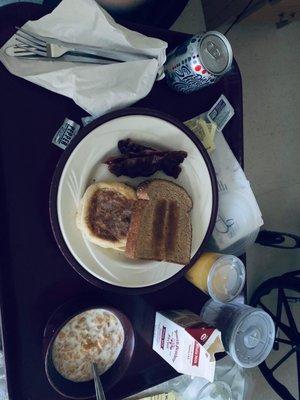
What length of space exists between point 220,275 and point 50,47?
54 cm

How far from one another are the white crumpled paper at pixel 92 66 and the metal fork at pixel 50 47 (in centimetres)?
2

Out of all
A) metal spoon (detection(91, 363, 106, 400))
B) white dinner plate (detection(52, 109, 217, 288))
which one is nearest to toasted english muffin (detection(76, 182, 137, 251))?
white dinner plate (detection(52, 109, 217, 288))

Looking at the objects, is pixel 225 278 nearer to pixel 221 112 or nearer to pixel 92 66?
pixel 221 112

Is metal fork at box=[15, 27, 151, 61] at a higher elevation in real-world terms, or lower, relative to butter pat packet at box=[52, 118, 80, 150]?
higher

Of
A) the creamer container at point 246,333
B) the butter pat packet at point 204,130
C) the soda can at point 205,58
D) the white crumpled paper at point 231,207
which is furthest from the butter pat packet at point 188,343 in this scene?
the soda can at point 205,58

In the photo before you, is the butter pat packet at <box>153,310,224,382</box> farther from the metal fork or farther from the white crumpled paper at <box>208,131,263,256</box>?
the metal fork

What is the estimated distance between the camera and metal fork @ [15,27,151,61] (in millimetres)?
899

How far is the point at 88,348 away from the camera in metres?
0.98

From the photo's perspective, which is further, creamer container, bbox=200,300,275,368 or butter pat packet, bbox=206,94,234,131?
butter pat packet, bbox=206,94,234,131

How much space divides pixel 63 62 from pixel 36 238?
13.4 inches

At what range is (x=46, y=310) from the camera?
97 centimetres

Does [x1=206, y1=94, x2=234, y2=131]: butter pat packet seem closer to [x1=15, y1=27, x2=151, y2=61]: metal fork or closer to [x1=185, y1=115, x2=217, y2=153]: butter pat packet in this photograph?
[x1=185, y1=115, x2=217, y2=153]: butter pat packet

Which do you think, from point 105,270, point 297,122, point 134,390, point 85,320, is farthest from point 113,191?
point 297,122

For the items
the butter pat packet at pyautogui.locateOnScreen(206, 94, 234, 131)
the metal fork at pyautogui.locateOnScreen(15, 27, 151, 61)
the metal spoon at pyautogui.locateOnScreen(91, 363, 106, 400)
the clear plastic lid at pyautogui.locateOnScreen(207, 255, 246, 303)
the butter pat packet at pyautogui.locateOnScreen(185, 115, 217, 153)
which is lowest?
the metal spoon at pyautogui.locateOnScreen(91, 363, 106, 400)
